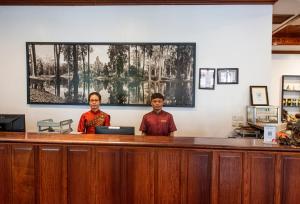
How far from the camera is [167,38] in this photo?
4.35m

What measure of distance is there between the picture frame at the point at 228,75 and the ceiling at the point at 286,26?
4.15ft

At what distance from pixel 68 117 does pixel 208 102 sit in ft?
7.02

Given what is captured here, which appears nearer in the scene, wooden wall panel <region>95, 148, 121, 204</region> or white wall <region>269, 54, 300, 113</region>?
wooden wall panel <region>95, 148, 121, 204</region>

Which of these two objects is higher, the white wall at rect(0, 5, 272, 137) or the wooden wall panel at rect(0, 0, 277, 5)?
the wooden wall panel at rect(0, 0, 277, 5)

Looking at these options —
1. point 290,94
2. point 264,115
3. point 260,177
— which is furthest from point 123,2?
point 290,94

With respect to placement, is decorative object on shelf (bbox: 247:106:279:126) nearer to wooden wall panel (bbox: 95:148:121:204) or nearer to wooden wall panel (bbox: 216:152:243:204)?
wooden wall panel (bbox: 216:152:243:204)

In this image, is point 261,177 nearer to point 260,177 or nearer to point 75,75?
point 260,177

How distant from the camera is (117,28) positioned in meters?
4.41

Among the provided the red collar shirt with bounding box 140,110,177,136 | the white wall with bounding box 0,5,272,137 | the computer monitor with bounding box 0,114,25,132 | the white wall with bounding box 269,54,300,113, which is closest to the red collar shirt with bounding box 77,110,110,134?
the red collar shirt with bounding box 140,110,177,136

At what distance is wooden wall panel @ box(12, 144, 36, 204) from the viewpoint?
2.45 metres

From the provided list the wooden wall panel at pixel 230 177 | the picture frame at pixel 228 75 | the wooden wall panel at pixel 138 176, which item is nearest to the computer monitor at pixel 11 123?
the wooden wall panel at pixel 138 176

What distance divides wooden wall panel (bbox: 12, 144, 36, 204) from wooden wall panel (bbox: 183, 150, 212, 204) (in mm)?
1266

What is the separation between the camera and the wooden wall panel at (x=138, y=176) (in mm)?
2375

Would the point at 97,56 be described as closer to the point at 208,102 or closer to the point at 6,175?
the point at 208,102
